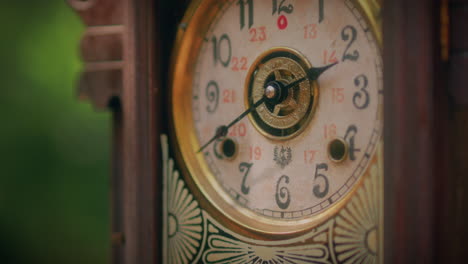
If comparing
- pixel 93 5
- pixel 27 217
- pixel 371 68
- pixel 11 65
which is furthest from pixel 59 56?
pixel 371 68

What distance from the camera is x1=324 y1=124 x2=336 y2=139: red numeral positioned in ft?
3.83

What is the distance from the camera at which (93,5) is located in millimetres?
1538

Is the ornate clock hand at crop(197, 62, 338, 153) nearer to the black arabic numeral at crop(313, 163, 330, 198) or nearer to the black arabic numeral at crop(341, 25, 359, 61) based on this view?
the black arabic numeral at crop(341, 25, 359, 61)

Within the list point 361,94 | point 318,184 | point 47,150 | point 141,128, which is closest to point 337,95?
point 361,94

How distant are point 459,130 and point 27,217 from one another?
8.13ft

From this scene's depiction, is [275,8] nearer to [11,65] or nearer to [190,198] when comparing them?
[190,198]

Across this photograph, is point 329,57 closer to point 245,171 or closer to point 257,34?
point 257,34

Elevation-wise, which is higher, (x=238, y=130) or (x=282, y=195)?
(x=238, y=130)

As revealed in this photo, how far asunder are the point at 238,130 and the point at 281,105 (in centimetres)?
14

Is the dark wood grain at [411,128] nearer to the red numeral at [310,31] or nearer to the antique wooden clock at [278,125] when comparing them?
the antique wooden clock at [278,125]

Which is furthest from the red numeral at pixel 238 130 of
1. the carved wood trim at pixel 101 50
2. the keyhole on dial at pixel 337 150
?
the carved wood trim at pixel 101 50

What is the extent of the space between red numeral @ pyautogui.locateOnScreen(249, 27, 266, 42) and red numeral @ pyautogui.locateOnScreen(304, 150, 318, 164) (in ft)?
0.86

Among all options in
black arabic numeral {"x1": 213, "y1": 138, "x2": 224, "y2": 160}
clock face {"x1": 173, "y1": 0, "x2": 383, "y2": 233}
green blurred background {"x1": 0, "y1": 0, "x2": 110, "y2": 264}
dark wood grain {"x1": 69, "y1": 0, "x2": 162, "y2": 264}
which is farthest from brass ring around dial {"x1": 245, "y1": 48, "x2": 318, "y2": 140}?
green blurred background {"x1": 0, "y1": 0, "x2": 110, "y2": 264}

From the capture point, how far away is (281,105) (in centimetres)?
125
